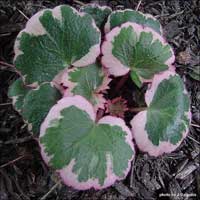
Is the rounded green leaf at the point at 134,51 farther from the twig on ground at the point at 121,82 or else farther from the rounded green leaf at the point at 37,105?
the rounded green leaf at the point at 37,105

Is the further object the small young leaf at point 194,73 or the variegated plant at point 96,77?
the small young leaf at point 194,73

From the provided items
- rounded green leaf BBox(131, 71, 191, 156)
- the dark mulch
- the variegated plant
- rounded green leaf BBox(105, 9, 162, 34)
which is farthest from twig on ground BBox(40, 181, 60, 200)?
rounded green leaf BBox(105, 9, 162, 34)

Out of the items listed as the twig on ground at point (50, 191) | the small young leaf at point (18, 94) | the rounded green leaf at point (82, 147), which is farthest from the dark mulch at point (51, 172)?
the rounded green leaf at point (82, 147)

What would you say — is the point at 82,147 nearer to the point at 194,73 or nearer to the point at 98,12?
the point at 98,12

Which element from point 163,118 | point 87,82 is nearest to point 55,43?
point 87,82

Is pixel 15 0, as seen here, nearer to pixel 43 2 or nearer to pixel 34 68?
pixel 43 2
